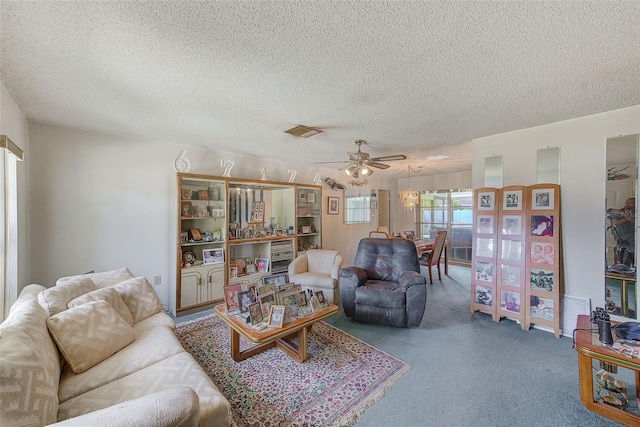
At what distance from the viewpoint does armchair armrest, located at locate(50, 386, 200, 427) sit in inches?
35.1

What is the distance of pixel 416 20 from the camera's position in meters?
→ 1.31

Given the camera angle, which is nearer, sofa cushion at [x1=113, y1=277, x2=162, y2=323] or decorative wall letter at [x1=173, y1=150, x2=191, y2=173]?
sofa cushion at [x1=113, y1=277, x2=162, y2=323]

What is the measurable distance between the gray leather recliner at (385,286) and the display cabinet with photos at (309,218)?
1.44 metres

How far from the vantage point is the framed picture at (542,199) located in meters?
2.85

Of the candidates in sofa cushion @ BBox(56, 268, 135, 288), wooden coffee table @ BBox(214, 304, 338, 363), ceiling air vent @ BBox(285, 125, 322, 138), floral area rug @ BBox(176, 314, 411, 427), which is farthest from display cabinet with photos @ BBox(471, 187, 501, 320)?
sofa cushion @ BBox(56, 268, 135, 288)

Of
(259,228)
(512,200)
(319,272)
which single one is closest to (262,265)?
(259,228)

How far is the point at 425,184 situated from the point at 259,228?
481 centimetres

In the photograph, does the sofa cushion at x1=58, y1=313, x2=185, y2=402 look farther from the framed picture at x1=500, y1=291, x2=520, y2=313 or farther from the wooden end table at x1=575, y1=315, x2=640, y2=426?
the framed picture at x1=500, y1=291, x2=520, y2=313

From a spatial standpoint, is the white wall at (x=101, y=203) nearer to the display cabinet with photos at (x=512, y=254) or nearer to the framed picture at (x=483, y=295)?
the framed picture at (x=483, y=295)

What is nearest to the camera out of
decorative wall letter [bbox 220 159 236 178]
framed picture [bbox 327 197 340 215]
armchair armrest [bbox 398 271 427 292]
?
armchair armrest [bbox 398 271 427 292]

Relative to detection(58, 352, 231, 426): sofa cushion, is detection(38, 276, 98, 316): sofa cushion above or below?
above

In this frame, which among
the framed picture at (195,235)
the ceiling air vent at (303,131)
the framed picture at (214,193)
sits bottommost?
the framed picture at (195,235)

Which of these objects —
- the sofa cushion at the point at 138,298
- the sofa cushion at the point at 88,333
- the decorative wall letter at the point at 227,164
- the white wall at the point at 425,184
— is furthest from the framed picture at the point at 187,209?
the white wall at the point at 425,184

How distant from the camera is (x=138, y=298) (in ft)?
7.59
